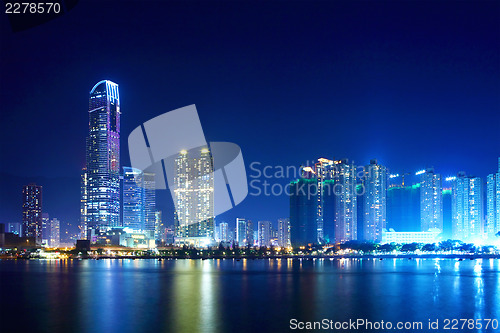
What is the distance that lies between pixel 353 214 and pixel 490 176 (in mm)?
28214

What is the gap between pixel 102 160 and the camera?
144m

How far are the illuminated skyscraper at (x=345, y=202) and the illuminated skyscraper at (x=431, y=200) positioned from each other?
15.8 m

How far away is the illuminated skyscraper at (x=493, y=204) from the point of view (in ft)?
347

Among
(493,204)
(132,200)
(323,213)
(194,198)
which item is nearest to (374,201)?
(323,213)

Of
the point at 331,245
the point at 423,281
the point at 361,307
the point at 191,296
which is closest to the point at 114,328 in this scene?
the point at 191,296

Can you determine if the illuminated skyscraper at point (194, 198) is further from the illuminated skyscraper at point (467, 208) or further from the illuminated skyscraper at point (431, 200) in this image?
the illuminated skyscraper at point (467, 208)

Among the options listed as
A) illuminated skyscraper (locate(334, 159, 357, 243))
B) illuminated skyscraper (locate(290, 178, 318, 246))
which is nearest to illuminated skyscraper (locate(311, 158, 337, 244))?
illuminated skyscraper (locate(290, 178, 318, 246))

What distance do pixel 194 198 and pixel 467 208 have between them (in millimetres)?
66242

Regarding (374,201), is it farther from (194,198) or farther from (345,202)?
(194,198)

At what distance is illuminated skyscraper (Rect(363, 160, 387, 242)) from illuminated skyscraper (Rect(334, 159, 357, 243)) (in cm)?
269

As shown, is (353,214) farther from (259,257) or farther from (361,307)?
(361,307)

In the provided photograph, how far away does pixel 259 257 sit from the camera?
101688mm

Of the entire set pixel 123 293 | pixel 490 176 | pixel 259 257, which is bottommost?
pixel 259 257

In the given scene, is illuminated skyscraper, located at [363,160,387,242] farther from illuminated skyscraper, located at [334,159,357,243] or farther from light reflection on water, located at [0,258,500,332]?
light reflection on water, located at [0,258,500,332]
